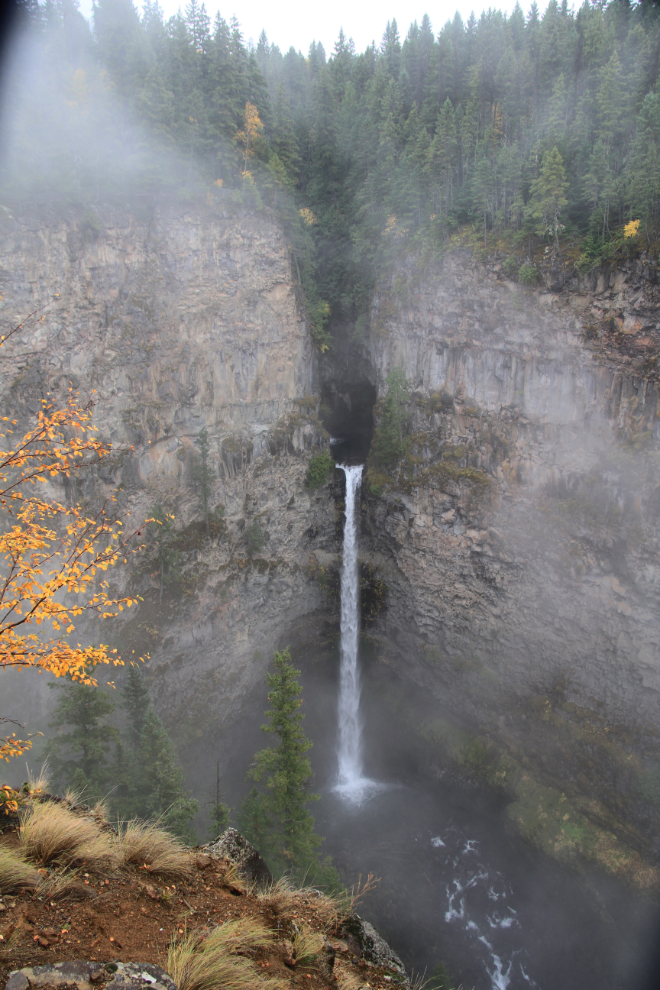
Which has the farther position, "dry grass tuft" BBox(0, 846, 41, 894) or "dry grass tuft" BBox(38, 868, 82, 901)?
"dry grass tuft" BBox(38, 868, 82, 901)

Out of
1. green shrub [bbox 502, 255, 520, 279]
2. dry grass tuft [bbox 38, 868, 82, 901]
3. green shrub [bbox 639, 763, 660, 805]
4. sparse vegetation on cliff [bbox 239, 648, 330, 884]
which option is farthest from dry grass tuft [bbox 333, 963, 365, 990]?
green shrub [bbox 502, 255, 520, 279]

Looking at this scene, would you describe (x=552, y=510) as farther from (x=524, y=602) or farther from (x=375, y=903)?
(x=375, y=903)

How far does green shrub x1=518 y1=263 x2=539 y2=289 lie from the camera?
2653 cm

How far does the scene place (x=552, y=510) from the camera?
27250 millimetres

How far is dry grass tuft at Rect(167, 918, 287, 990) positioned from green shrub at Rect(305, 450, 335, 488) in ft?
90.5

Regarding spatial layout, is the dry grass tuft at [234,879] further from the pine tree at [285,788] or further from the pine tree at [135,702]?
the pine tree at [135,702]

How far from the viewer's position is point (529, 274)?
2652cm

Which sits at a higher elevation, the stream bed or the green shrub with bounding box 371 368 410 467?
the green shrub with bounding box 371 368 410 467

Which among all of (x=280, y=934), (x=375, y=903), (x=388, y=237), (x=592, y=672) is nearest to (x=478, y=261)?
(x=388, y=237)

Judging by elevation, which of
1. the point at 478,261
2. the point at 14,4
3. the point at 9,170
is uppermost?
the point at 14,4

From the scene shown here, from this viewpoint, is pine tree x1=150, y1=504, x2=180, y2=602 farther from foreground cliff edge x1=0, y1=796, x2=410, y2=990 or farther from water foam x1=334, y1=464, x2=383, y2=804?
foreground cliff edge x1=0, y1=796, x2=410, y2=990

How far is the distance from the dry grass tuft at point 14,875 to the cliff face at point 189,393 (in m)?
20.4

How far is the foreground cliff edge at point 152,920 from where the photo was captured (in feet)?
15.8

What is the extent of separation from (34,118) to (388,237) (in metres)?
20.6
